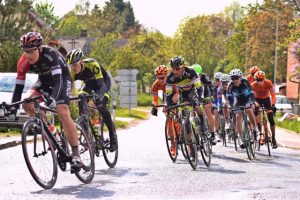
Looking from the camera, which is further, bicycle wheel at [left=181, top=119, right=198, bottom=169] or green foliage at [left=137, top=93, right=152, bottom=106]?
green foliage at [left=137, top=93, right=152, bottom=106]

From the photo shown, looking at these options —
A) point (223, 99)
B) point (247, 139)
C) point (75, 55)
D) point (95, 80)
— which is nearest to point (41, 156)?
point (75, 55)

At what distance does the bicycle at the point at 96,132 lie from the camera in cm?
1080

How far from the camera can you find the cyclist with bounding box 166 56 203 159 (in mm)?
12758

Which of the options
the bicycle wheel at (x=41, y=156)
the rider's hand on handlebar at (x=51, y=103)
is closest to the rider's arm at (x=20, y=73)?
the bicycle wheel at (x=41, y=156)

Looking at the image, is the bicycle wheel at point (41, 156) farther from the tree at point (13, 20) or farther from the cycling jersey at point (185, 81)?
the tree at point (13, 20)

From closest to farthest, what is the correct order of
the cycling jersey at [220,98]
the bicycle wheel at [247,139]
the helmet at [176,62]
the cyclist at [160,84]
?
the helmet at [176,62] → the cyclist at [160,84] → the bicycle wheel at [247,139] → the cycling jersey at [220,98]

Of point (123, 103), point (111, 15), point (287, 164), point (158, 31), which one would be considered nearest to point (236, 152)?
point (287, 164)

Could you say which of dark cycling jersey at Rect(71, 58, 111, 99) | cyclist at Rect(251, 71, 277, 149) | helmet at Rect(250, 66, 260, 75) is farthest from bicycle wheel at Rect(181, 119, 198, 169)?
helmet at Rect(250, 66, 260, 75)

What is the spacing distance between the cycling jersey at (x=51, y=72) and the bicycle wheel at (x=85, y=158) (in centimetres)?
99

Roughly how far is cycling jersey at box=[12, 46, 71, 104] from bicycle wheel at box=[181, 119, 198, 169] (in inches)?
128

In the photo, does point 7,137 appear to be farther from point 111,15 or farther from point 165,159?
point 111,15

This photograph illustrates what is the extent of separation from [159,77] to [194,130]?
2003 millimetres

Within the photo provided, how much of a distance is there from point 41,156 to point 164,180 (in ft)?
6.90

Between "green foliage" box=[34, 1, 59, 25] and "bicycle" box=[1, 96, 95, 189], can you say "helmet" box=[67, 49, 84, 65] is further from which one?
"green foliage" box=[34, 1, 59, 25]
